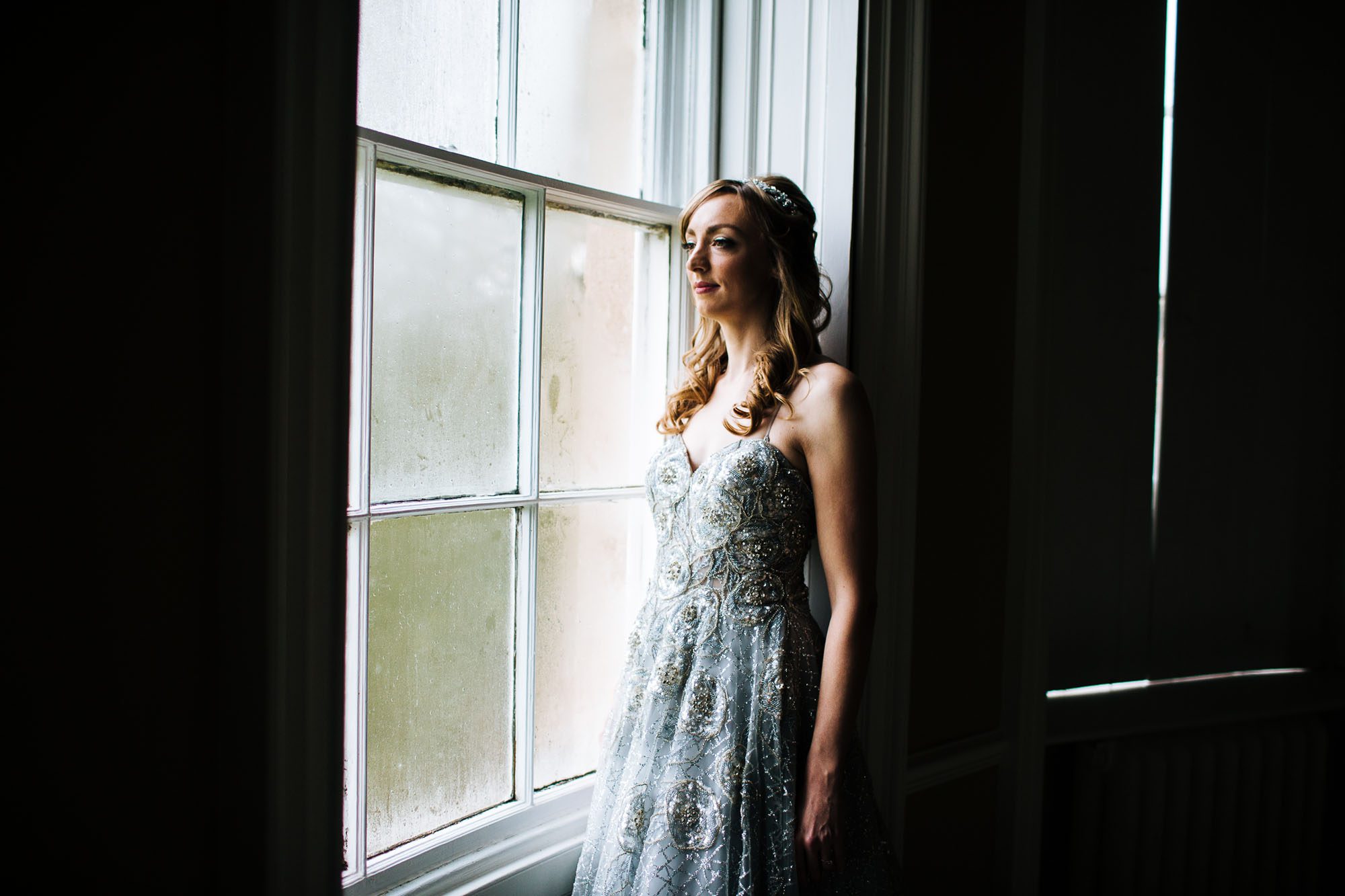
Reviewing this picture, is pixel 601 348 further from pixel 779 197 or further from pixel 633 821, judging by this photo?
pixel 633 821

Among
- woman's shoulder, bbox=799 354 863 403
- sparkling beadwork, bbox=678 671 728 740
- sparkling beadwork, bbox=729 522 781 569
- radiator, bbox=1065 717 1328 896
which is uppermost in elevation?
woman's shoulder, bbox=799 354 863 403

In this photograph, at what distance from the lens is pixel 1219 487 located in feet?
7.29

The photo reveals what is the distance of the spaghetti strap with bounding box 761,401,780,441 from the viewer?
1.23 m

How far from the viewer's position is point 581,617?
1473 mm

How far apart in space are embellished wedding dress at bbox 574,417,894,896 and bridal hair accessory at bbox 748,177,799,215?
37cm

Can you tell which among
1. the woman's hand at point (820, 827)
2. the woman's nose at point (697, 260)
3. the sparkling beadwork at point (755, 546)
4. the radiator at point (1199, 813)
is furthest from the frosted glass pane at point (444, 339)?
the radiator at point (1199, 813)

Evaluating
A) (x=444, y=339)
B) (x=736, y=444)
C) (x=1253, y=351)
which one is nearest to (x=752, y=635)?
(x=736, y=444)

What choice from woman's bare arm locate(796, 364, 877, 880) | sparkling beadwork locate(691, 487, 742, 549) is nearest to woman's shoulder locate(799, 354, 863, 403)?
woman's bare arm locate(796, 364, 877, 880)

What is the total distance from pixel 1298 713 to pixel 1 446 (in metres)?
2.92

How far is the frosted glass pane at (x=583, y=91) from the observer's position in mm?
1346

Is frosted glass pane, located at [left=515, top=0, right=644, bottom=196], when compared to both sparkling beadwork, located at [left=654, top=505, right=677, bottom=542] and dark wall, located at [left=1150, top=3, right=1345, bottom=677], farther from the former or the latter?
dark wall, located at [left=1150, top=3, right=1345, bottom=677]

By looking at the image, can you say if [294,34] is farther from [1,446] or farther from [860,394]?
[860,394]

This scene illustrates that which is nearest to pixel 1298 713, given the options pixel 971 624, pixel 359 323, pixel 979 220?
pixel 971 624

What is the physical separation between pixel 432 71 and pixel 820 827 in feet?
4.05
